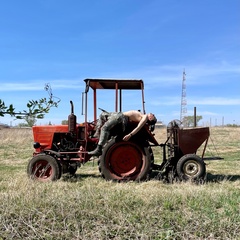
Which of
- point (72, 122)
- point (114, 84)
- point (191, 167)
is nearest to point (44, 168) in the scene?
point (72, 122)

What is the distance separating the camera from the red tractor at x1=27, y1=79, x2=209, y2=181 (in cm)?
741

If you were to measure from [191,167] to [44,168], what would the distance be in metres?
3.24

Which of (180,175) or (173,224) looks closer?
(173,224)

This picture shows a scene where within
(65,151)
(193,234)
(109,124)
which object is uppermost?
(109,124)

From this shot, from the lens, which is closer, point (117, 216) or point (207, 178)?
point (117, 216)

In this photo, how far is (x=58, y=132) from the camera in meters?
8.05

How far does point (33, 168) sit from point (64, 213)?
12.6ft

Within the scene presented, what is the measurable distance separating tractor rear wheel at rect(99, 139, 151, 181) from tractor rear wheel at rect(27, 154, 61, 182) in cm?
101

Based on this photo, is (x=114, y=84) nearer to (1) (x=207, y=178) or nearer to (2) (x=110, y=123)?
(2) (x=110, y=123)

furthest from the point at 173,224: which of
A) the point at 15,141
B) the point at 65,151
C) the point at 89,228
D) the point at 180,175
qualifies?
the point at 15,141

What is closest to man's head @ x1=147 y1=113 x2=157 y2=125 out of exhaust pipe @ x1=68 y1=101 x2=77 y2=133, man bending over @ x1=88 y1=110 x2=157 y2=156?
man bending over @ x1=88 y1=110 x2=157 y2=156

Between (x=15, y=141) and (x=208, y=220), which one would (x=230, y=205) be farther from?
(x=15, y=141)

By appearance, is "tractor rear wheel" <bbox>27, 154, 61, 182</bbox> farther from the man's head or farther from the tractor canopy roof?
the man's head

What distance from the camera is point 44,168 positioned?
7664 millimetres
